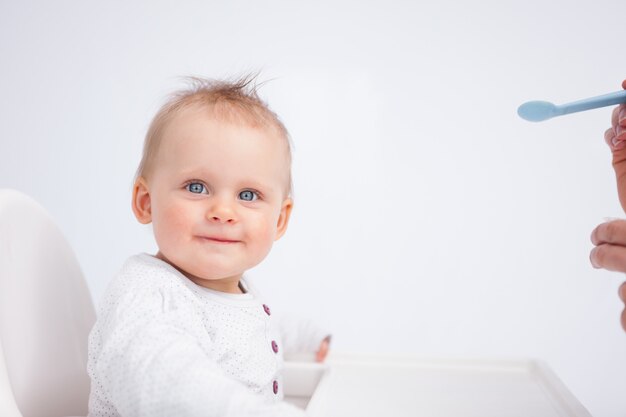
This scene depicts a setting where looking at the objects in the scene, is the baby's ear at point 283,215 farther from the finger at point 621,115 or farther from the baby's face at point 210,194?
the finger at point 621,115

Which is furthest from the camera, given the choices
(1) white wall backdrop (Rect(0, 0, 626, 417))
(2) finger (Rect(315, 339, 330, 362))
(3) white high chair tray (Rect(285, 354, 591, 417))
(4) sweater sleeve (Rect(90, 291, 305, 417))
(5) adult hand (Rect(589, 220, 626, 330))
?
(1) white wall backdrop (Rect(0, 0, 626, 417))

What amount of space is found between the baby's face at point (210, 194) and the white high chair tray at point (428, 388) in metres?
0.25

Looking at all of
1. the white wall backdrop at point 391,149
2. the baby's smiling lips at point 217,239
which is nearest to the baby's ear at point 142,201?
the baby's smiling lips at point 217,239

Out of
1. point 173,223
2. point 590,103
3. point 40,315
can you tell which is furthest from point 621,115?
point 40,315

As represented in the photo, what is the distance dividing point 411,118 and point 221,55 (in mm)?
557

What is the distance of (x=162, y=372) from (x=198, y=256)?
205 millimetres

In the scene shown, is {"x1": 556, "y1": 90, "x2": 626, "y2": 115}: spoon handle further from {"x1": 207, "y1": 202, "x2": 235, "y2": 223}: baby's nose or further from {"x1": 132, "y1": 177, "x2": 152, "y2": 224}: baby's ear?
{"x1": 132, "y1": 177, "x2": 152, "y2": 224}: baby's ear

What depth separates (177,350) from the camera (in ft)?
1.85

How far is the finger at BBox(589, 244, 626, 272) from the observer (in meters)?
0.75

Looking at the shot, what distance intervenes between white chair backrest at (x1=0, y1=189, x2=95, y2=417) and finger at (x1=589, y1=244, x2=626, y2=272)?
0.68 metres

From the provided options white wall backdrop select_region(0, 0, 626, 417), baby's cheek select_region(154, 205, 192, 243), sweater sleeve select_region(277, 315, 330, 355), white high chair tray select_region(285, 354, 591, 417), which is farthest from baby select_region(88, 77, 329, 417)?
white wall backdrop select_region(0, 0, 626, 417)

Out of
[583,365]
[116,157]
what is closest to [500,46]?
[583,365]

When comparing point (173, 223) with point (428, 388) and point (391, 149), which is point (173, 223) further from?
point (391, 149)

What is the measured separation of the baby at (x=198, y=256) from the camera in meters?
0.58
